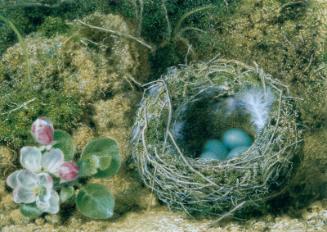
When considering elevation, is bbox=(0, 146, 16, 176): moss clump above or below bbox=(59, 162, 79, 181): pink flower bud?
below

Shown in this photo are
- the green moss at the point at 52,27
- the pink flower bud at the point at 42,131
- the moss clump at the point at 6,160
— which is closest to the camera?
the pink flower bud at the point at 42,131

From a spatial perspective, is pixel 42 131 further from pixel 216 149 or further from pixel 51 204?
pixel 216 149

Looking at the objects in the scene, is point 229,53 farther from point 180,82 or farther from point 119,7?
point 119,7

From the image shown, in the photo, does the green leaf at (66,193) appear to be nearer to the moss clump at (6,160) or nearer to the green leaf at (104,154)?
the green leaf at (104,154)

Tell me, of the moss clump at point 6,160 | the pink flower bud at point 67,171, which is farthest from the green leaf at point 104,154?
the moss clump at point 6,160

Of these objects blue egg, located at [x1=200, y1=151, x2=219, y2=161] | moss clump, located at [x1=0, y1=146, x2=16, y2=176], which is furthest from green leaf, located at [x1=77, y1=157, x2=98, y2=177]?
blue egg, located at [x1=200, y1=151, x2=219, y2=161]

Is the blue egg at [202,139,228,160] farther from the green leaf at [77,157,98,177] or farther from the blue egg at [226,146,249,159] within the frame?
the green leaf at [77,157,98,177]
